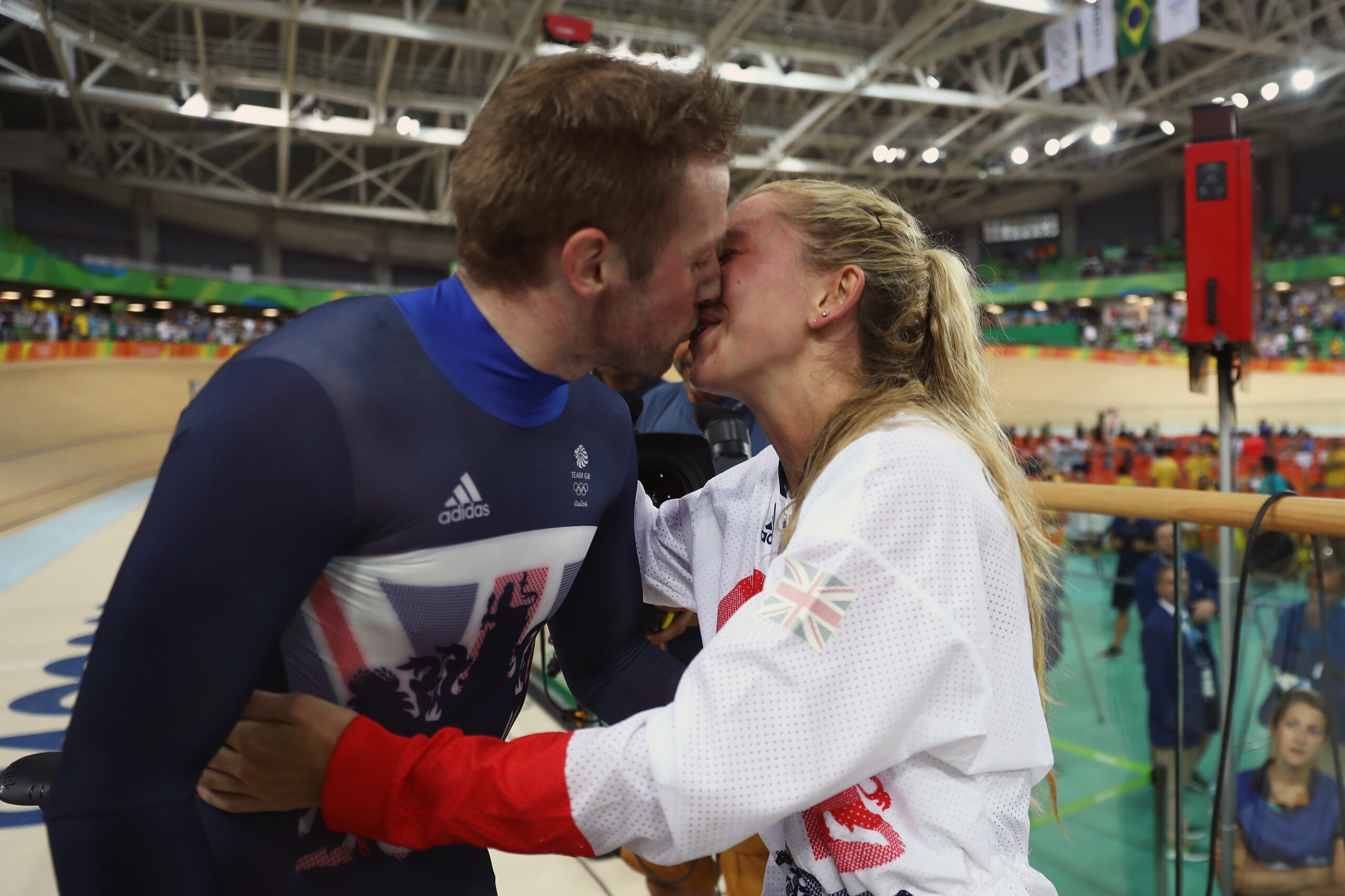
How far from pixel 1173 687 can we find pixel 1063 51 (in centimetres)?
1216

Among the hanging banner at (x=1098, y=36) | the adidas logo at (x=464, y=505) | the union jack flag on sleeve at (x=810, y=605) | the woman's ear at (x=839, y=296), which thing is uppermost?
the hanging banner at (x=1098, y=36)

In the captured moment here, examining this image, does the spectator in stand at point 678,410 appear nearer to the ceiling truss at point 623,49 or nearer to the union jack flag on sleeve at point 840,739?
the union jack flag on sleeve at point 840,739

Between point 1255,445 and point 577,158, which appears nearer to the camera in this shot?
point 577,158

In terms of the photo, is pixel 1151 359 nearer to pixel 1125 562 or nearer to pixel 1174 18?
pixel 1174 18

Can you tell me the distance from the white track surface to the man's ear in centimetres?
172

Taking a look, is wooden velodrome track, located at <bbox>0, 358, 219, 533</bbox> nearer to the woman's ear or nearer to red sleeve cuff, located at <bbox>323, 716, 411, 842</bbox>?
red sleeve cuff, located at <bbox>323, 716, 411, 842</bbox>

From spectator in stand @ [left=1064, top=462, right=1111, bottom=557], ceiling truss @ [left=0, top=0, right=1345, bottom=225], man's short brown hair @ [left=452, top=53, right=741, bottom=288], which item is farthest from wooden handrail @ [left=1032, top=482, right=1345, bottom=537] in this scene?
ceiling truss @ [left=0, top=0, right=1345, bottom=225]

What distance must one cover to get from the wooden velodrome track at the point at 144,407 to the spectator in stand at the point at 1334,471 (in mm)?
2824

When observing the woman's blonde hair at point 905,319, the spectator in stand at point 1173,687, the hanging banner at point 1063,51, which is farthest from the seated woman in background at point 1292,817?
the hanging banner at point 1063,51

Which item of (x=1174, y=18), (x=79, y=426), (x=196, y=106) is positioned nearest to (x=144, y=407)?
(x=79, y=426)

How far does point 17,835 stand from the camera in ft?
8.85

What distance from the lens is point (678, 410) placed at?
315cm

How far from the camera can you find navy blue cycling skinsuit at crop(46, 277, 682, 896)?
32.8 inches

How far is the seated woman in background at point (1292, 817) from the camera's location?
2.07 m
